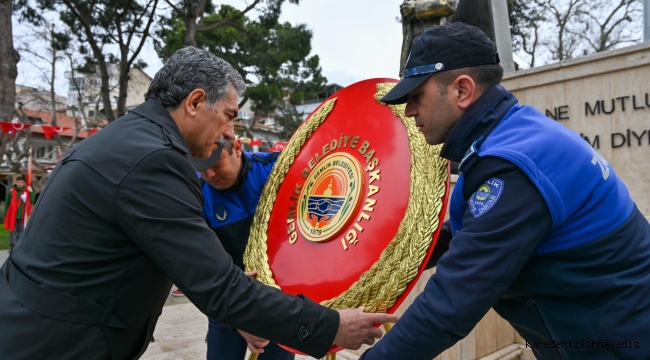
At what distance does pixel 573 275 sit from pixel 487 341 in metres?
2.28

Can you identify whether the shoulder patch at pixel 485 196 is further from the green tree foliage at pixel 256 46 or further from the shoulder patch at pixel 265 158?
the green tree foliage at pixel 256 46

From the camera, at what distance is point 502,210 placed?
1.26 m

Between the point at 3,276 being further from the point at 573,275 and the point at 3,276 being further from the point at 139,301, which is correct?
the point at 573,275

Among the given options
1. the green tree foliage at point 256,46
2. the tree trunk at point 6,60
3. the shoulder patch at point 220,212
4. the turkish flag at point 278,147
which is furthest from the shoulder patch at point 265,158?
the green tree foliage at point 256,46

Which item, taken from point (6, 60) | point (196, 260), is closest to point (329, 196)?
point (196, 260)

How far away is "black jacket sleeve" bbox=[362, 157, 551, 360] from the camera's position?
1254 mm

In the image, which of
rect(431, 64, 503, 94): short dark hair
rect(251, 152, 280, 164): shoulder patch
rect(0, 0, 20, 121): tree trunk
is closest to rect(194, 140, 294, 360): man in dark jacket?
rect(251, 152, 280, 164): shoulder patch

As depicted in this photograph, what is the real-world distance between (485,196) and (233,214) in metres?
1.61

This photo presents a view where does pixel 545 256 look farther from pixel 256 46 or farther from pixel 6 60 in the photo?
pixel 256 46

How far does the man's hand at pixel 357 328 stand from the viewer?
166cm

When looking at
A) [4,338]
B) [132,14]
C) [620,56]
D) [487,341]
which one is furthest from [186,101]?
[132,14]

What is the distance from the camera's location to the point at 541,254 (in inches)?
52.8

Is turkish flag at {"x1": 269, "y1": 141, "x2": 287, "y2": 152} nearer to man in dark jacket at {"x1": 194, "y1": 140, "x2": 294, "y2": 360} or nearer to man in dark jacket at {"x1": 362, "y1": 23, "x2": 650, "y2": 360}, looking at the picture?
man in dark jacket at {"x1": 194, "y1": 140, "x2": 294, "y2": 360}

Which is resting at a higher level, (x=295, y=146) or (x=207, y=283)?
(x=295, y=146)
